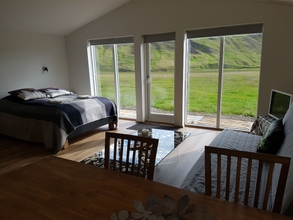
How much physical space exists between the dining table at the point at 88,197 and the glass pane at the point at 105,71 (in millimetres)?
4123

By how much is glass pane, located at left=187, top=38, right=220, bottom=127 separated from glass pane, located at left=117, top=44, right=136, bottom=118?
52.7 inches

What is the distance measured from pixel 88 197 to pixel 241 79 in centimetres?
367

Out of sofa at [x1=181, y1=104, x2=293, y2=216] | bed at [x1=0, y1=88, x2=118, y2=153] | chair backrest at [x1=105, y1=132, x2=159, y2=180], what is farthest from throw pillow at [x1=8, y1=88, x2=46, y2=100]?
sofa at [x1=181, y1=104, x2=293, y2=216]

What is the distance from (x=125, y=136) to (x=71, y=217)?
0.61 metres

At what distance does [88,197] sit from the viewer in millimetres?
1011

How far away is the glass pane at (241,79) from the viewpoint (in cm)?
378

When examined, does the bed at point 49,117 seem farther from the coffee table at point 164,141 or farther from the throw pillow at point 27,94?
the coffee table at point 164,141

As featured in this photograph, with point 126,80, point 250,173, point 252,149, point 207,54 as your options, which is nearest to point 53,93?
point 126,80

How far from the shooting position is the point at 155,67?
468cm

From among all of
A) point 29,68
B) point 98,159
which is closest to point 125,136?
point 98,159

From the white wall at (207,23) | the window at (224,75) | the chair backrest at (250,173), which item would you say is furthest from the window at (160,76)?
the chair backrest at (250,173)

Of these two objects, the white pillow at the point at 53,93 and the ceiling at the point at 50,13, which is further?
the white pillow at the point at 53,93

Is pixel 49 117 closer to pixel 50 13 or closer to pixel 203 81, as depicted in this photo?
pixel 50 13

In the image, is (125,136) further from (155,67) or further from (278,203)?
(155,67)
